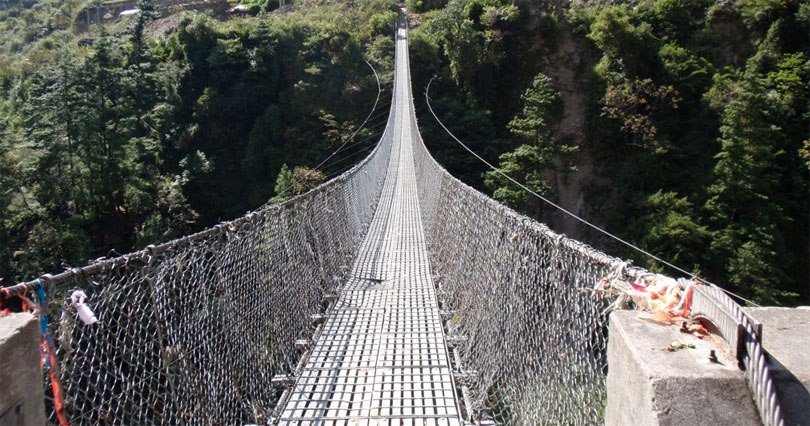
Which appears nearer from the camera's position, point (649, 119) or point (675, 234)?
point (675, 234)

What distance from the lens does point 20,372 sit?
726 millimetres

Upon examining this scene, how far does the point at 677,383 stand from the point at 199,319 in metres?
1.33

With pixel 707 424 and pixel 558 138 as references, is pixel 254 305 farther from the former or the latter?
pixel 558 138

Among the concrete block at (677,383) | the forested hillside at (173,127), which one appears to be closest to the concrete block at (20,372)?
the concrete block at (677,383)

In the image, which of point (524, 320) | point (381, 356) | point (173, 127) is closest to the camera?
point (524, 320)

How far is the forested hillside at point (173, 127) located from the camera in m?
11.4

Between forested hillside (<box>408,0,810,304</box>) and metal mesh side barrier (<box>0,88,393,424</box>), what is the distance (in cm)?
793

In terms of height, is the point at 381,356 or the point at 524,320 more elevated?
the point at 524,320

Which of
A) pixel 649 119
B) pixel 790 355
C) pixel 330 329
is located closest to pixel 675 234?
pixel 649 119

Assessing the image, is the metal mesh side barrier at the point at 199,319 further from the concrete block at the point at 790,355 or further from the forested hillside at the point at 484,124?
the forested hillside at the point at 484,124

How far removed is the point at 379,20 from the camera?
56.4 feet

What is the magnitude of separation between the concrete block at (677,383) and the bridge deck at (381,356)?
1.20 m

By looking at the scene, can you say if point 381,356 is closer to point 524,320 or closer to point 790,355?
point 524,320

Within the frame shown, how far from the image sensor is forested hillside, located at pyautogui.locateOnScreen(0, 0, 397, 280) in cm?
1141
